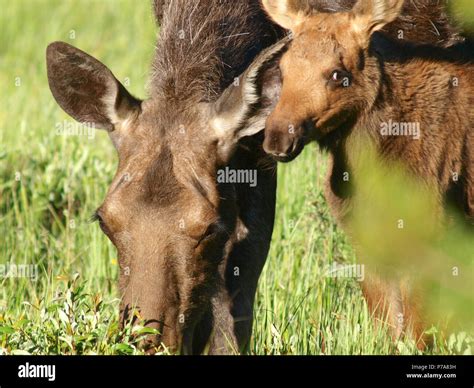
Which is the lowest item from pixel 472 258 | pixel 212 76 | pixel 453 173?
pixel 472 258

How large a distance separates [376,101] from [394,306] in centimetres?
138

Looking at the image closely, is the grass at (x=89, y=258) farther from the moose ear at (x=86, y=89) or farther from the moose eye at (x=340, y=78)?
the moose eye at (x=340, y=78)

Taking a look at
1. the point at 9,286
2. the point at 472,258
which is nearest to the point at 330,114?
the point at 472,258

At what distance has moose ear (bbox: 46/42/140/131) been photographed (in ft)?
20.5

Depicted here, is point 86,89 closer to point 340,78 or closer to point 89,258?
point 340,78

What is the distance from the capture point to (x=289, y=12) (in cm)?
657

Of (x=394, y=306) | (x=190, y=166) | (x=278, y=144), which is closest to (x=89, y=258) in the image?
(x=394, y=306)

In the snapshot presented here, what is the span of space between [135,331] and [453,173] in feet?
7.72

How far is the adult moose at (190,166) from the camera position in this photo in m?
5.73

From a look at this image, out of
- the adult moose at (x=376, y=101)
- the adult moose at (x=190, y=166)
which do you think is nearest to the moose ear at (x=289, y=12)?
the adult moose at (x=376, y=101)

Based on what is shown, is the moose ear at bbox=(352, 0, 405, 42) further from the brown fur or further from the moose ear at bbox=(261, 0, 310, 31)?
the brown fur

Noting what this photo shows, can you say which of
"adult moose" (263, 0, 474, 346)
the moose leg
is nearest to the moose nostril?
"adult moose" (263, 0, 474, 346)

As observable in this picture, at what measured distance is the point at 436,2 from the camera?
730cm
